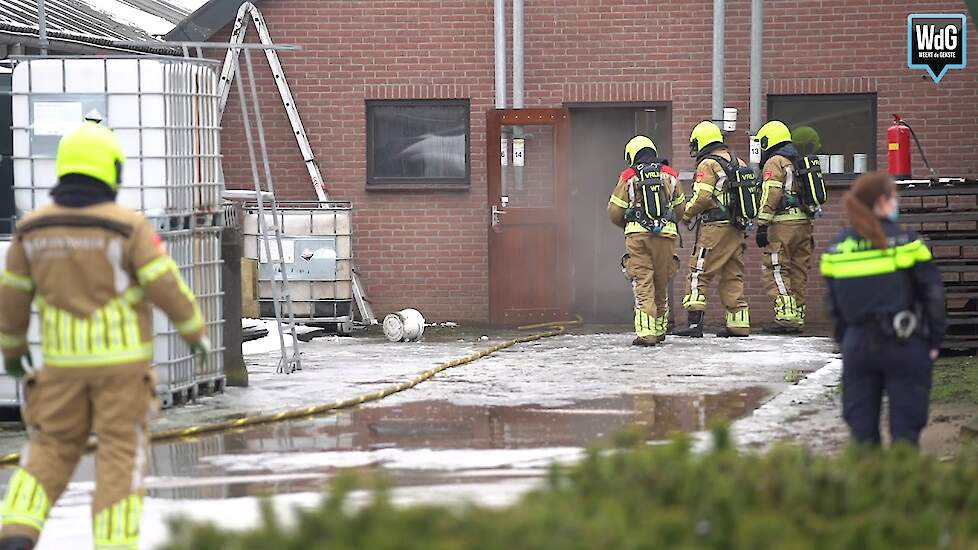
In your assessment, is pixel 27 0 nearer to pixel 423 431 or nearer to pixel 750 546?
pixel 423 431

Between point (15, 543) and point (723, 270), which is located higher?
point (723, 270)

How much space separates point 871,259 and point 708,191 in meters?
8.75

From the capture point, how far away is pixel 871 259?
789 centimetres

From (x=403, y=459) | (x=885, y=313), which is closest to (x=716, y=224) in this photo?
(x=403, y=459)

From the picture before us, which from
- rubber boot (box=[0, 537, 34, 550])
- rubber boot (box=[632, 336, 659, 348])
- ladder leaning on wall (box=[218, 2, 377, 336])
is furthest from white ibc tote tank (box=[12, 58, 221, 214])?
ladder leaning on wall (box=[218, 2, 377, 336])

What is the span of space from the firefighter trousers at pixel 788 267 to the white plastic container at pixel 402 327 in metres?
3.60

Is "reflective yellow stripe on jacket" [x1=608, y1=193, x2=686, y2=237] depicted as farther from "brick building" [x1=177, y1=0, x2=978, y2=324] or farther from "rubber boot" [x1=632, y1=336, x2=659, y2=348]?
"brick building" [x1=177, y1=0, x2=978, y2=324]

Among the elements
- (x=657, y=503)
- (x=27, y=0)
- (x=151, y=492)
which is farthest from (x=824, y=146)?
(x=657, y=503)

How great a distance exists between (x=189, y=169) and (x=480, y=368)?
355 centimetres

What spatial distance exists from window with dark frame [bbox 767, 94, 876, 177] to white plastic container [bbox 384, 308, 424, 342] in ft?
15.4

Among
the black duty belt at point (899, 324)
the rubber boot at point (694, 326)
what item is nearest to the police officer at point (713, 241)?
the rubber boot at point (694, 326)

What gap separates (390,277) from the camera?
19.2m

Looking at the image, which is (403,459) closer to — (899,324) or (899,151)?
(899,324)

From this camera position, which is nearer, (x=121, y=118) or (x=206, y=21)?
(x=121, y=118)
